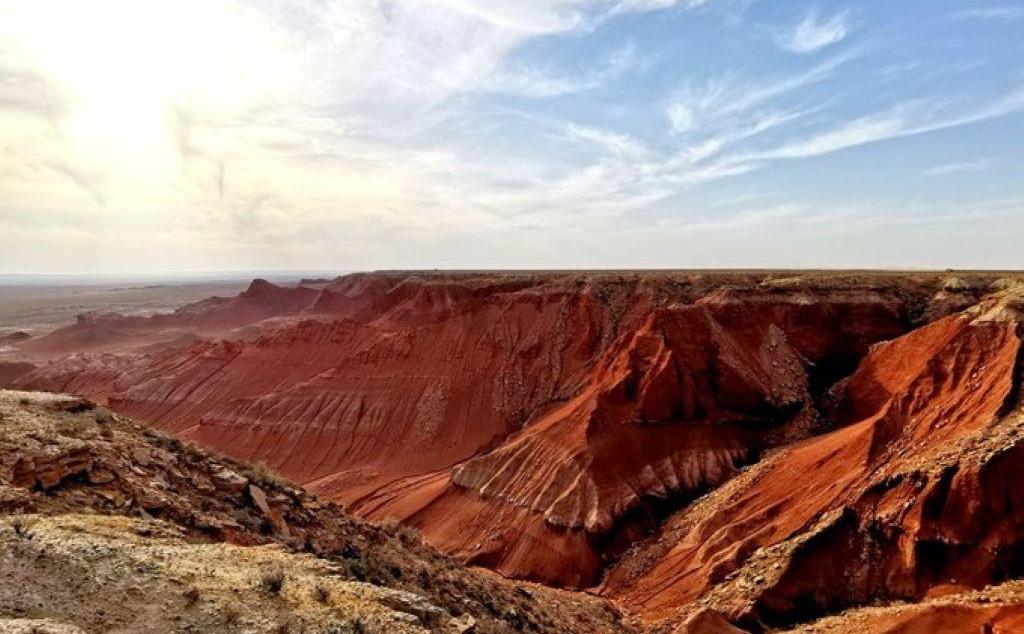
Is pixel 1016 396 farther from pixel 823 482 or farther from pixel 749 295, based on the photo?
pixel 749 295

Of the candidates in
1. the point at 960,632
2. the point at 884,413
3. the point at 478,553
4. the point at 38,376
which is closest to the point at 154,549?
the point at 960,632

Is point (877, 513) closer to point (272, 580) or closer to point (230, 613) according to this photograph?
point (272, 580)

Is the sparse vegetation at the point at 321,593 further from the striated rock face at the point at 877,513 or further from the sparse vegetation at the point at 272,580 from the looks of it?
the striated rock face at the point at 877,513

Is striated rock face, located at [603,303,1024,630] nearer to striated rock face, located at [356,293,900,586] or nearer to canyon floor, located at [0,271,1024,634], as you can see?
canyon floor, located at [0,271,1024,634]

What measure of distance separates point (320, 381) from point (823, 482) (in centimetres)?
3496

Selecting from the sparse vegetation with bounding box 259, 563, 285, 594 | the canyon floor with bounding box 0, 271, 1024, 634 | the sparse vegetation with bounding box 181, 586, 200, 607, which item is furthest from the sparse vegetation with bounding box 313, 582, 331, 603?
the sparse vegetation with bounding box 181, 586, 200, 607

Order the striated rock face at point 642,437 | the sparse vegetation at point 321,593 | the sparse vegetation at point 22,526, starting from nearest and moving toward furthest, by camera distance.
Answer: the sparse vegetation at point 22,526, the sparse vegetation at point 321,593, the striated rock face at point 642,437

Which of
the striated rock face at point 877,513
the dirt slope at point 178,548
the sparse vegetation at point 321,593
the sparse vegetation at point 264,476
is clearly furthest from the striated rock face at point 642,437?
the sparse vegetation at point 321,593

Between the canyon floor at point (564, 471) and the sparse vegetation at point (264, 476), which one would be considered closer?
the canyon floor at point (564, 471)

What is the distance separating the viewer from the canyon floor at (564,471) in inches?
363

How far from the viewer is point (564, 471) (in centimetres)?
2739

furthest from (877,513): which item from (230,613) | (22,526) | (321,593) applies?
(22,526)

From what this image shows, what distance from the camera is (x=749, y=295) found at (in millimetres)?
34250

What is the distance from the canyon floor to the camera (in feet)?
30.2
